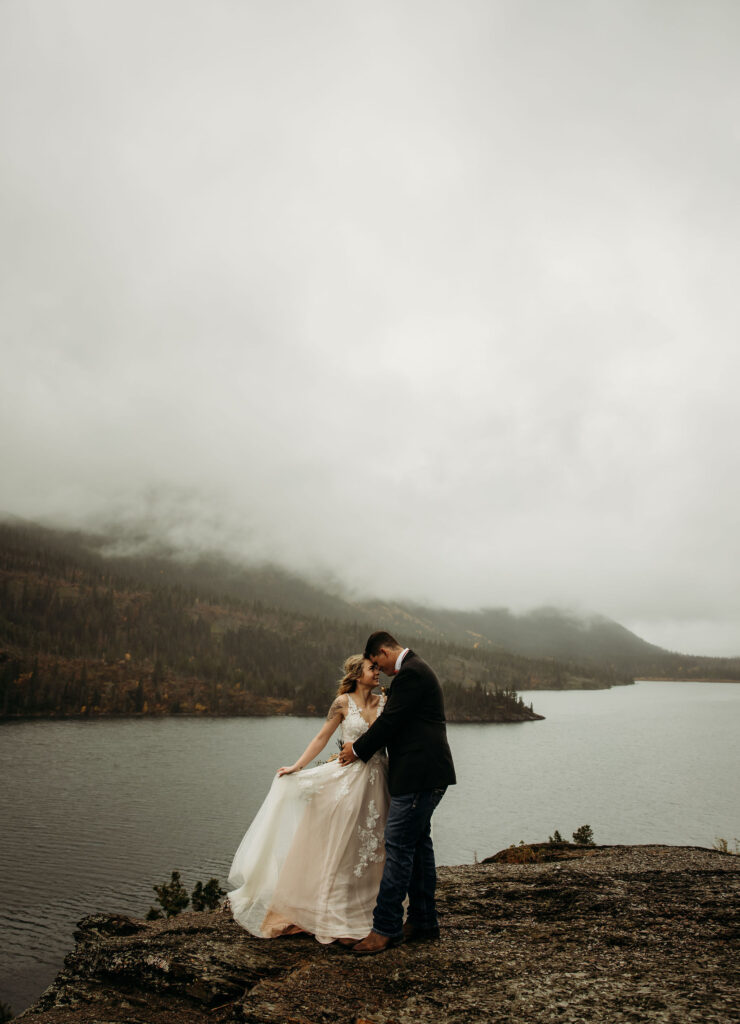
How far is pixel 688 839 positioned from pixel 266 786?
51.8m

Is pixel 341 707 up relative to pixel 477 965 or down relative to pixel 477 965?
up

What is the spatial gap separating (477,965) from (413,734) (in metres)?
2.49

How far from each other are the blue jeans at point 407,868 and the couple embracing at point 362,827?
1cm

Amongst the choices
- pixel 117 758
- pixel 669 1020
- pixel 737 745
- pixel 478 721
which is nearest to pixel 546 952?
pixel 669 1020

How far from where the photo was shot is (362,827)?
7777 millimetres

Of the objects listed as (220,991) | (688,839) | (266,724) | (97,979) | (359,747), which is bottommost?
(266,724)

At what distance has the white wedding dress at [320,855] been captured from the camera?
764cm

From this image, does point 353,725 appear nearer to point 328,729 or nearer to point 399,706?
point 328,729

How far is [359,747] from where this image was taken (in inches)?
299

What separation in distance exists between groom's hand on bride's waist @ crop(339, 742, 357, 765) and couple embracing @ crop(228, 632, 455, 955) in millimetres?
13

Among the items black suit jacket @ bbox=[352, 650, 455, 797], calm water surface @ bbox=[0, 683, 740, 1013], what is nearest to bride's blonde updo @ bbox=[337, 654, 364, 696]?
black suit jacket @ bbox=[352, 650, 455, 797]

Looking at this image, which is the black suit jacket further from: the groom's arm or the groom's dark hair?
the groom's dark hair

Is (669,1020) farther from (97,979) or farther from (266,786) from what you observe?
(266,786)

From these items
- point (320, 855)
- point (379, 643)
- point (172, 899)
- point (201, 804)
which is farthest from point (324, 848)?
point (201, 804)
